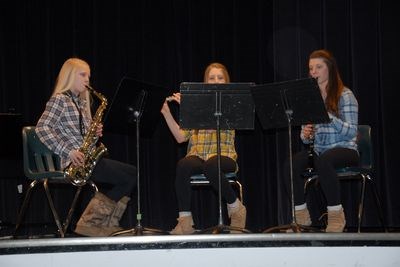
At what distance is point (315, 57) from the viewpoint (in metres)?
4.12

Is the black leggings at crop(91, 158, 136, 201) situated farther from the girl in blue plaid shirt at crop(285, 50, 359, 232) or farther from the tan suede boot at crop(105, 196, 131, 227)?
the girl in blue plaid shirt at crop(285, 50, 359, 232)

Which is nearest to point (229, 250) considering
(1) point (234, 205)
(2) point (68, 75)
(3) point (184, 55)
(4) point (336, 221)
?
(4) point (336, 221)

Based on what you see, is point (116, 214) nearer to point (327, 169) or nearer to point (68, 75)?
point (68, 75)

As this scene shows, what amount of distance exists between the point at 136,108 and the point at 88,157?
651mm

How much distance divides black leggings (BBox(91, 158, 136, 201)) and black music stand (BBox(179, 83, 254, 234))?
830 mm

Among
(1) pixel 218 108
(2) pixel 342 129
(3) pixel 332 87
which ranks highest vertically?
(3) pixel 332 87

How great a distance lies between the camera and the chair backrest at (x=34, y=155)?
411cm

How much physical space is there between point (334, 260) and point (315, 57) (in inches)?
83.2

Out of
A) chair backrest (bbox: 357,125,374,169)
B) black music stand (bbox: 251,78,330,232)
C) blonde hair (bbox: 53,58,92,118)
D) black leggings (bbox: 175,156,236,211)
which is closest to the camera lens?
black music stand (bbox: 251,78,330,232)

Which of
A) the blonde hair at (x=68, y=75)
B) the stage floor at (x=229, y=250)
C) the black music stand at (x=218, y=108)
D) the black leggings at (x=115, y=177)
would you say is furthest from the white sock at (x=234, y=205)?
the stage floor at (x=229, y=250)

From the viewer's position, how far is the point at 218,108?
3.65m

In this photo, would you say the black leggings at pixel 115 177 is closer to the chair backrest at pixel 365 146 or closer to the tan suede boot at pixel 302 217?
the tan suede boot at pixel 302 217

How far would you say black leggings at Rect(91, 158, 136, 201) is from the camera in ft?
13.7

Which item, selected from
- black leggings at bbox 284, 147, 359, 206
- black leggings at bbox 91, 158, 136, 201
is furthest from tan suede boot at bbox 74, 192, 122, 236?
black leggings at bbox 284, 147, 359, 206
